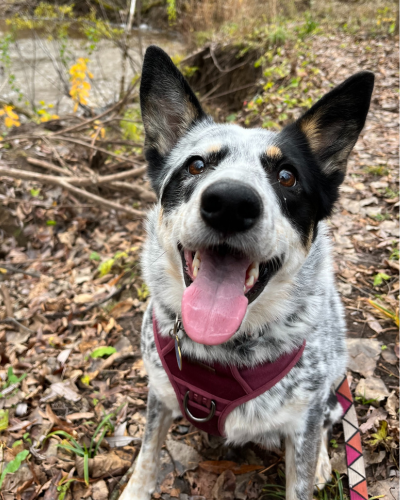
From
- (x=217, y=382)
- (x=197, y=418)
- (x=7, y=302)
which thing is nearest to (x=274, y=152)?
(x=217, y=382)

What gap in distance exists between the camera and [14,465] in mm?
2402

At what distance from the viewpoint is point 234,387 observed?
1.91 m

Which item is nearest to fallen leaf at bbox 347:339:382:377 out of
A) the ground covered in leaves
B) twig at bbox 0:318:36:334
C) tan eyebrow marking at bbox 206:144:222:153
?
the ground covered in leaves

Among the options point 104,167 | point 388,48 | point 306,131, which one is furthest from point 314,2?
point 306,131

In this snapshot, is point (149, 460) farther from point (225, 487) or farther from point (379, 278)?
point (379, 278)

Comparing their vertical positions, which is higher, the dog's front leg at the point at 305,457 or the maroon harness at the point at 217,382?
the maroon harness at the point at 217,382

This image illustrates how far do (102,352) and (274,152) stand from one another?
2545 millimetres

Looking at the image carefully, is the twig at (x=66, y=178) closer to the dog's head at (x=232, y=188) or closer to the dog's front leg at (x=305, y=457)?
the dog's head at (x=232, y=188)

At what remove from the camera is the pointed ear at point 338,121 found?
1.94 metres

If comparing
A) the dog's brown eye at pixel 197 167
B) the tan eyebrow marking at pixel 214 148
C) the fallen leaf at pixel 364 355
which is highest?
the tan eyebrow marking at pixel 214 148

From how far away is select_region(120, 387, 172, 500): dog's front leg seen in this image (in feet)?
7.61

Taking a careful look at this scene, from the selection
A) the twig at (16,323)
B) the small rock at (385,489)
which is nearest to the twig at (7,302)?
the twig at (16,323)

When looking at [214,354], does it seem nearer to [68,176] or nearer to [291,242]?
[291,242]

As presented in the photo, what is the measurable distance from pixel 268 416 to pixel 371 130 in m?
6.12
